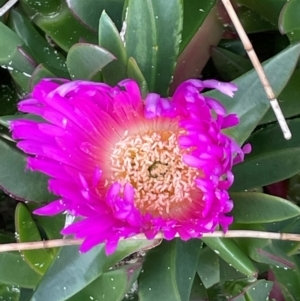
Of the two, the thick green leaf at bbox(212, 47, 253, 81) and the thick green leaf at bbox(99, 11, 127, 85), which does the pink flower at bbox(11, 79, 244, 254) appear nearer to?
the thick green leaf at bbox(99, 11, 127, 85)

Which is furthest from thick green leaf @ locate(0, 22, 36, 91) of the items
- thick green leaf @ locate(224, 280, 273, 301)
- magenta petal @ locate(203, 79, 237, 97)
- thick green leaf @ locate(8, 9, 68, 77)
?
thick green leaf @ locate(224, 280, 273, 301)

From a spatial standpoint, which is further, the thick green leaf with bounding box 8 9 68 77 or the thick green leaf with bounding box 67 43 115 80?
the thick green leaf with bounding box 8 9 68 77

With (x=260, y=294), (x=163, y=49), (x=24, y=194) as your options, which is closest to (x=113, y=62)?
(x=163, y=49)

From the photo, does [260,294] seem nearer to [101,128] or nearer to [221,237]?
[221,237]

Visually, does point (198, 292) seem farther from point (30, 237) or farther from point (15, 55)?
point (15, 55)

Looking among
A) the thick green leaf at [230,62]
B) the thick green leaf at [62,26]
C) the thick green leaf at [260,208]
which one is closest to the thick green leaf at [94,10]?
the thick green leaf at [62,26]

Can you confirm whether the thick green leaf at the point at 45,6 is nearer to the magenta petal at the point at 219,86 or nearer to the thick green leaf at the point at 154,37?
the thick green leaf at the point at 154,37
